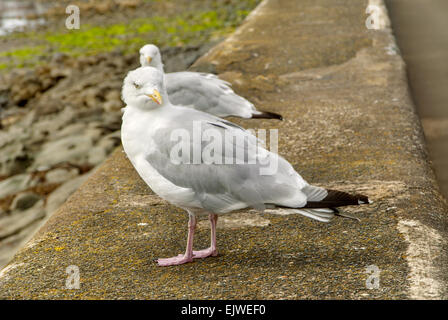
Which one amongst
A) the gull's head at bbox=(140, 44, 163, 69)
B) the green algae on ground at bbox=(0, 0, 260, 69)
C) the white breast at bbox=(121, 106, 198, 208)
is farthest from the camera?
the green algae on ground at bbox=(0, 0, 260, 69)

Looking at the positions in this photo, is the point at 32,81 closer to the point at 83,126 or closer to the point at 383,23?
the point at 83,126

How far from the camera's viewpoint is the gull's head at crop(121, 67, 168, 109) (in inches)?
117

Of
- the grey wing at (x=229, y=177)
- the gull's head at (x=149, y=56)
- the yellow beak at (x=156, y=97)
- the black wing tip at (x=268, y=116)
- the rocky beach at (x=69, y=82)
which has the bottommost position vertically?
the rocky beach at (x=69, y=82)

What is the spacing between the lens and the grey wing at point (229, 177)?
277 cm

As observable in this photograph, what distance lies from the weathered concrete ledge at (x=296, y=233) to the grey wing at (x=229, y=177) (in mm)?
335

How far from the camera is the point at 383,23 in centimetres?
847

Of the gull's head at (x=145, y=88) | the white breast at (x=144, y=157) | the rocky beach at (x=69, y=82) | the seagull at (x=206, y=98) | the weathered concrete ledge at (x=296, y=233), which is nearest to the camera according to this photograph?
the weathered concrete ledge at (x=296, y=233)

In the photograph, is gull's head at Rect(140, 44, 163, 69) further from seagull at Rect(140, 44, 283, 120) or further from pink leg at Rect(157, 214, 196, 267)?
pink leg at Rect(157, 214, 196, 267)

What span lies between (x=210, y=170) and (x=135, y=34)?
37.0 ft

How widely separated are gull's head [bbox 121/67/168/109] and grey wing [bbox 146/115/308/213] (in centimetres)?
20

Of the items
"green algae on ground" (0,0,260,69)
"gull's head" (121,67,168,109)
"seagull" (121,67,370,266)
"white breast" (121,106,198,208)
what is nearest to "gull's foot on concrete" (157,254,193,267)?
"seagull" (121,67,370,266)

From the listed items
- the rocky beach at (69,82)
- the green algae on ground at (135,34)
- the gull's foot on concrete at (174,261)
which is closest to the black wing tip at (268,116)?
the gull's foot on concrete at (174,261)

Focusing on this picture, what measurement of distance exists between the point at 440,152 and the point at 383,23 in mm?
3285

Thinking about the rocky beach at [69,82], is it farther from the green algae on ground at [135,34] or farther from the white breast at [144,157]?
the white breast at [144,157]
